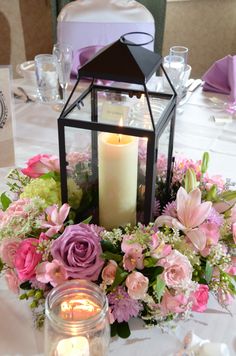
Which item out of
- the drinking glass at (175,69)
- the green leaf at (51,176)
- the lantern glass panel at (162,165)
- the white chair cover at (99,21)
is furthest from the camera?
the white chair cover at (99,21)

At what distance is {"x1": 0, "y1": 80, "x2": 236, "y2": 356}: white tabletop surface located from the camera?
0.77 meters

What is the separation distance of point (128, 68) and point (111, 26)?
149 centimetres

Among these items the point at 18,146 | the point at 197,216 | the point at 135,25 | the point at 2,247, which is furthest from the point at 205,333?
the point at 135,25

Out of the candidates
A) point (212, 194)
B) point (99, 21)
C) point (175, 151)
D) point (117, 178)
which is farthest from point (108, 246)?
point (99, 21)

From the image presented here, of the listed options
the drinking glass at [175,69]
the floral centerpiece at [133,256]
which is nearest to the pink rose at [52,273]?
the floral centerpiece at [133,256]

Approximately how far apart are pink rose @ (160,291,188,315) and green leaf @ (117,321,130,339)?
2.6 inches

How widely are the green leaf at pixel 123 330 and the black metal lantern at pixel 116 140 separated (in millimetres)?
180

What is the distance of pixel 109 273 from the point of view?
74 centimetres

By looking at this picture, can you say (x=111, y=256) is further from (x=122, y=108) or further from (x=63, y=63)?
(x=63, y=63)

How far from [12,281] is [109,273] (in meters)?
0.17

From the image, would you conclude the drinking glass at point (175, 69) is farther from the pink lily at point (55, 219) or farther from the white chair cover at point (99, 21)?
the pink lily at point (55, 219)

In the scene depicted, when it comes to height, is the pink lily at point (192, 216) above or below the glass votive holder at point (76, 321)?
above

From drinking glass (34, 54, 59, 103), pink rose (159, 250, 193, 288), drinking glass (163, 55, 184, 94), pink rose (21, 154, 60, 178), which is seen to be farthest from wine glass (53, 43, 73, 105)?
pink rose (159, 250, 193, 288)

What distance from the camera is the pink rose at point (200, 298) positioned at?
775 millimetres
